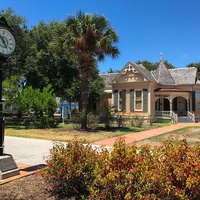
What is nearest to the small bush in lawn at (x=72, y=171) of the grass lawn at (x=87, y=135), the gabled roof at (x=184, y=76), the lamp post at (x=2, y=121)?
the lamp post at (x=2, y=121)

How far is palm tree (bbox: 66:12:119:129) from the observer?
54.9 ft

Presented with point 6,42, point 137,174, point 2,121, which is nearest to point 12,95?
point 6,42

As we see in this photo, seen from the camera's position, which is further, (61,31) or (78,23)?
(61,31)

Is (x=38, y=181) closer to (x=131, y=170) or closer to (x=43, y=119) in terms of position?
(x=131, y=170)

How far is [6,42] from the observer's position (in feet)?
19.9

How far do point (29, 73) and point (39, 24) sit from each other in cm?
616

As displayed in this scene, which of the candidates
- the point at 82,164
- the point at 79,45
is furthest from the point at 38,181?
the point at 79,45

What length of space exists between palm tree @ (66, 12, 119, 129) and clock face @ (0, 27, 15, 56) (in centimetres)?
1087

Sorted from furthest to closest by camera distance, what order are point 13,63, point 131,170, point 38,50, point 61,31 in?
point 38,50 < point 13,63 < point 61,31 < point 131,170

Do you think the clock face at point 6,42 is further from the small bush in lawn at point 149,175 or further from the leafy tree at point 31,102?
the leafy tree at point 31,102

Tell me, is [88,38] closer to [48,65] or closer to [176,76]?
[48,65]

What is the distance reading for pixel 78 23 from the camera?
16.9 meters

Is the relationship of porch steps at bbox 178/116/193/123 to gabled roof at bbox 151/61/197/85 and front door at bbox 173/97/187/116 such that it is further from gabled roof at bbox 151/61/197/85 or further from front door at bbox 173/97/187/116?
gabled roof at bbox 151/61/197/85

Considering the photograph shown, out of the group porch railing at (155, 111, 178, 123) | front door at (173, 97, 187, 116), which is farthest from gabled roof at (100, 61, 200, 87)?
porch railing at (155, 111, 178, 123)
